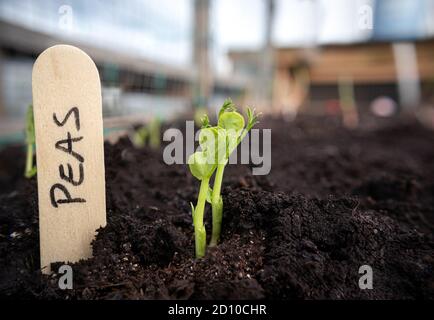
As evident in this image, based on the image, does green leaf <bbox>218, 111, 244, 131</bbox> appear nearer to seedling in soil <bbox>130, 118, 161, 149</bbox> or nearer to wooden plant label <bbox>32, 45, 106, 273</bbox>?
wooden plant label <bbox>32, 45, 106, 273</bbox>

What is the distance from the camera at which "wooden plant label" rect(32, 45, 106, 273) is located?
803mm

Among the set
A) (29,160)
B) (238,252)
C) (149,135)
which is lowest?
(238,252)

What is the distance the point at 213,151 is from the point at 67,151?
1.00ft

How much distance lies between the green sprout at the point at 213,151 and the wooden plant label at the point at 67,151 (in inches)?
8.7

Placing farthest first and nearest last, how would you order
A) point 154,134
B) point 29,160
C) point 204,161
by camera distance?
point 154,134 < point 29,160 < point 204,161

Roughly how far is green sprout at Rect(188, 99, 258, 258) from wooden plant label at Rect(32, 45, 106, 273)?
22 cm

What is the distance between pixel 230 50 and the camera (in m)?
7.48

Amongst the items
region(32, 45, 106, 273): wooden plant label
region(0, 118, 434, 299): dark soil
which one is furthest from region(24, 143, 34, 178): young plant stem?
region(32, 45, 106, 273): wooden plant label

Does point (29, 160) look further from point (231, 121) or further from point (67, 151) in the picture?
point (231, 121)

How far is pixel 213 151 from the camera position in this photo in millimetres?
781

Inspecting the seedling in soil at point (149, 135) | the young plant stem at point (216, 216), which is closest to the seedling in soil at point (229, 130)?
the young plant stem at point (216, 216)

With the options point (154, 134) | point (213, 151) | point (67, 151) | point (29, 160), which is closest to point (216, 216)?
point (213, 151)

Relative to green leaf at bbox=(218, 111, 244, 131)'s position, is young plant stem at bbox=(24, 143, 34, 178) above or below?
below

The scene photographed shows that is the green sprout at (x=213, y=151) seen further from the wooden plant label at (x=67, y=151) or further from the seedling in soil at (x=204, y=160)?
the wooden plant label at (x=67, y=151)
